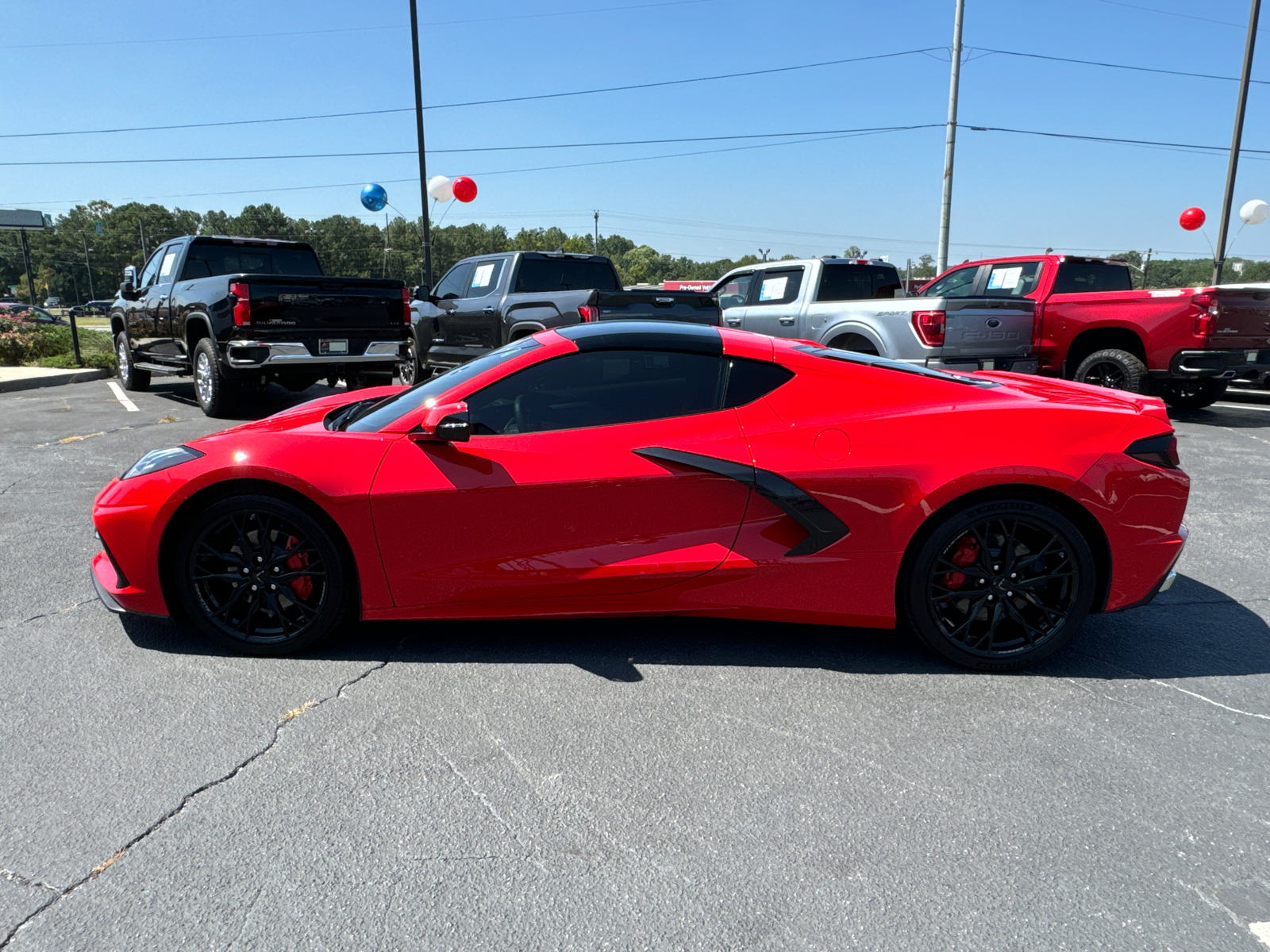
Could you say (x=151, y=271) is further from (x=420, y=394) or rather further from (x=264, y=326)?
Result: (x=420, y=394)

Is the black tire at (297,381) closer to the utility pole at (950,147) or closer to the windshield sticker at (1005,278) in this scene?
the windshield sticker at (1005,278)

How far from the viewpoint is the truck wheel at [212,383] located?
9.99 m

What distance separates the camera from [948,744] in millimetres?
2939

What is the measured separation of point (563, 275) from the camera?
11.4 m

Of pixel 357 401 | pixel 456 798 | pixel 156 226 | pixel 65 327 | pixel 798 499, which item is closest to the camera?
pixel 456 798

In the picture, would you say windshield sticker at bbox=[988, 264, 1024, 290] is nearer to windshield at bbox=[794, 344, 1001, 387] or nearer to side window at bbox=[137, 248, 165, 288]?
windshield at bbox=[794, 344, 1001, 387]

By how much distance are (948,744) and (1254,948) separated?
101 centimetres

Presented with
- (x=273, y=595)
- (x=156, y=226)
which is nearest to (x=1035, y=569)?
(x=273, y=595)

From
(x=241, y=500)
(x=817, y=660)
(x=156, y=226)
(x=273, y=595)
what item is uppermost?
(x=156, y=226)

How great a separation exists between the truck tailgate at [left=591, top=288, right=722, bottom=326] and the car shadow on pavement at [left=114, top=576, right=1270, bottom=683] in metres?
4.58

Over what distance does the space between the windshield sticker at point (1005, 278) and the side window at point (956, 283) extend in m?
0.42

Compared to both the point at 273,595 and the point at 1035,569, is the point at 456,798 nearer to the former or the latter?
the point at 273,595

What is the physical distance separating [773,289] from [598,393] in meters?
7.99

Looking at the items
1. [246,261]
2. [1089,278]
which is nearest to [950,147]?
[1089,278]
